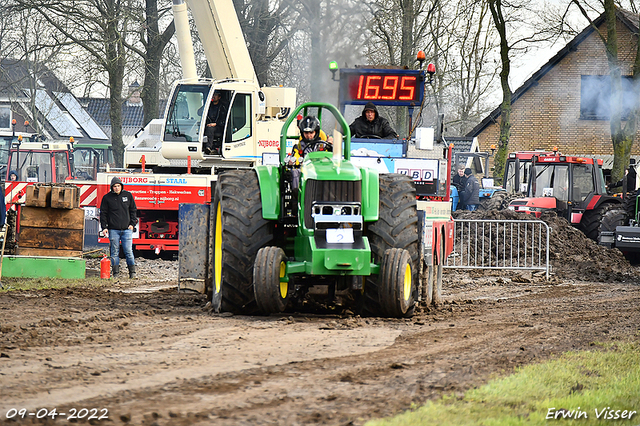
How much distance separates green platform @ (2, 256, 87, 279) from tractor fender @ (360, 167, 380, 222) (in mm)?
7189

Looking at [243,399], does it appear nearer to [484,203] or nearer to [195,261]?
A: [195,261]

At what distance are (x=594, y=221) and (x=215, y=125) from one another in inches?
402

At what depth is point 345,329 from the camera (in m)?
8.34

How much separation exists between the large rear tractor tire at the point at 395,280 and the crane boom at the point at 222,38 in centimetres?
992

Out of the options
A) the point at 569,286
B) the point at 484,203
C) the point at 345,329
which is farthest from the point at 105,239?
the point at 484,203

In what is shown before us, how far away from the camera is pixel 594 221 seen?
2194 centimetres

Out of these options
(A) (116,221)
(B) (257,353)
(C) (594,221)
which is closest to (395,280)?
(B) (257,353)

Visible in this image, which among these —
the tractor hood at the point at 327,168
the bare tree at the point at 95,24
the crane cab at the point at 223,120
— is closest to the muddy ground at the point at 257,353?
the tractor hood at the point at 327,168

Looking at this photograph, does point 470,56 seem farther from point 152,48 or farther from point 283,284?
point 283,284

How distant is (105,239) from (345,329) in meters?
10.8

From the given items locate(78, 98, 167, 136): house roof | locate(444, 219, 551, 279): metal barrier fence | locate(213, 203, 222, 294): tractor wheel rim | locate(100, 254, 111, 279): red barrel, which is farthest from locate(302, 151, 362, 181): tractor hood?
locate(78, 98, 167, 136): house roof

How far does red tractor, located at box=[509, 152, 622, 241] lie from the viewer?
2205cm

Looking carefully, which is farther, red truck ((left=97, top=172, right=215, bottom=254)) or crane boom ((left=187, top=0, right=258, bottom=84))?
crane boom ((left=187, top=0, right=258, bottom=84))

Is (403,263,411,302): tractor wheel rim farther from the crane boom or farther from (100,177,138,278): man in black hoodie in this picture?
the crane boom
